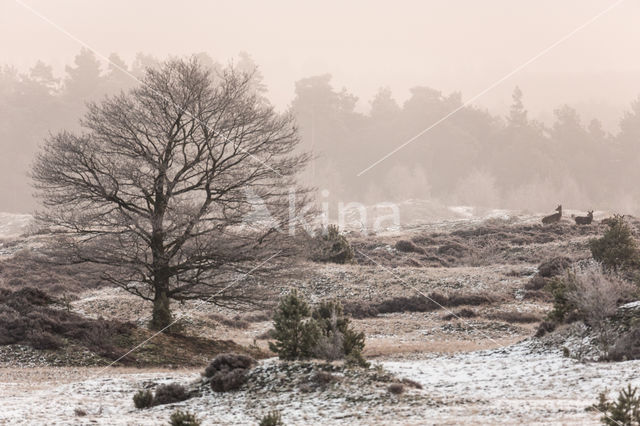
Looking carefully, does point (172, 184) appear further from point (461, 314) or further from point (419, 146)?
point (419, 146)

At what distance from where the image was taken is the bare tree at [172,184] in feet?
78.2

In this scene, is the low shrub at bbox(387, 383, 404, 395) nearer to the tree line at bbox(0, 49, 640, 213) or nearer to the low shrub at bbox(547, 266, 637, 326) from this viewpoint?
the low shrub at bbox(547, 266, 637, 326)

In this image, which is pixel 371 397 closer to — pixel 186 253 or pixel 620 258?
pixel 186 253

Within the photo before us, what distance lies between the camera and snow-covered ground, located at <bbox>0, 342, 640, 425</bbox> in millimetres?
12695

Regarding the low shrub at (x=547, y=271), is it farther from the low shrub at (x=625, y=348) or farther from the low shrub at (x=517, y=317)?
the low shrub at (x=625, y=348)

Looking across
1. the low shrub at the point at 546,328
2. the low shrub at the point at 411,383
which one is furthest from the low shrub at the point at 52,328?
the low shrub at the point at 546,328

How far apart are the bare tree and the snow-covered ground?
6617mm

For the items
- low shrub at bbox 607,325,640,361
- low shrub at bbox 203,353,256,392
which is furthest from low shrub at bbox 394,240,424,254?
low shrub at bbox 203,353,256,392

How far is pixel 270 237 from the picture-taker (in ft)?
82.1

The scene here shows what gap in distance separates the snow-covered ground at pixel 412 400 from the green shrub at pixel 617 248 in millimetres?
18431

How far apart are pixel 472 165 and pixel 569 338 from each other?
11124 centimetres

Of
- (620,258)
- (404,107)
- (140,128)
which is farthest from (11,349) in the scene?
(404,107)

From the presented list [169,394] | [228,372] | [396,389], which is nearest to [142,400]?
[169,394]

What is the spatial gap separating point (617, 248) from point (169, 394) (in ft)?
90.3
